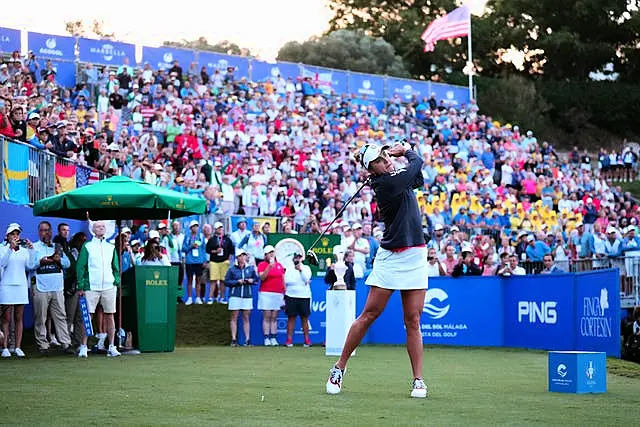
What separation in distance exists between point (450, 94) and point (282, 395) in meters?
36.9

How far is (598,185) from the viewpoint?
129 ft

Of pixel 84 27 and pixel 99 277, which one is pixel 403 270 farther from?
pixel 84 27

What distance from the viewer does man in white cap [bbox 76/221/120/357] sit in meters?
17.1

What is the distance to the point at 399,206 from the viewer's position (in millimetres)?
10031

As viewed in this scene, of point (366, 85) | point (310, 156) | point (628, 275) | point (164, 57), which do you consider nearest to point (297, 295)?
point (628, 275)

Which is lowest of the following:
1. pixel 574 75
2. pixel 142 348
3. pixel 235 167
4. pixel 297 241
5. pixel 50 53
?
pixel 142 348

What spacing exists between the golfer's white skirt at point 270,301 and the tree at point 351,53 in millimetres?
39538

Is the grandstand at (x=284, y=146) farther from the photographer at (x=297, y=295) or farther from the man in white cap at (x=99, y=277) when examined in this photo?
the photographer at (x=297, y=295)

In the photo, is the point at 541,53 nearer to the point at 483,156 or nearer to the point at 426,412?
the point at 483,156

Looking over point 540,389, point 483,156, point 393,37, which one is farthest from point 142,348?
point 393,37

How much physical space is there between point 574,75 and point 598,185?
29.4 metres

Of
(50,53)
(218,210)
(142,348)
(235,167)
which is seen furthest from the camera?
(50,53)

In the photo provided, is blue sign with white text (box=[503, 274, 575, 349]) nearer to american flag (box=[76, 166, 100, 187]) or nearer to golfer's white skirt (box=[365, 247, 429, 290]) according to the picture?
american flag (box=[76, 166, 100, 187])

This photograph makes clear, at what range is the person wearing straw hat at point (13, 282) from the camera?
661 inches
